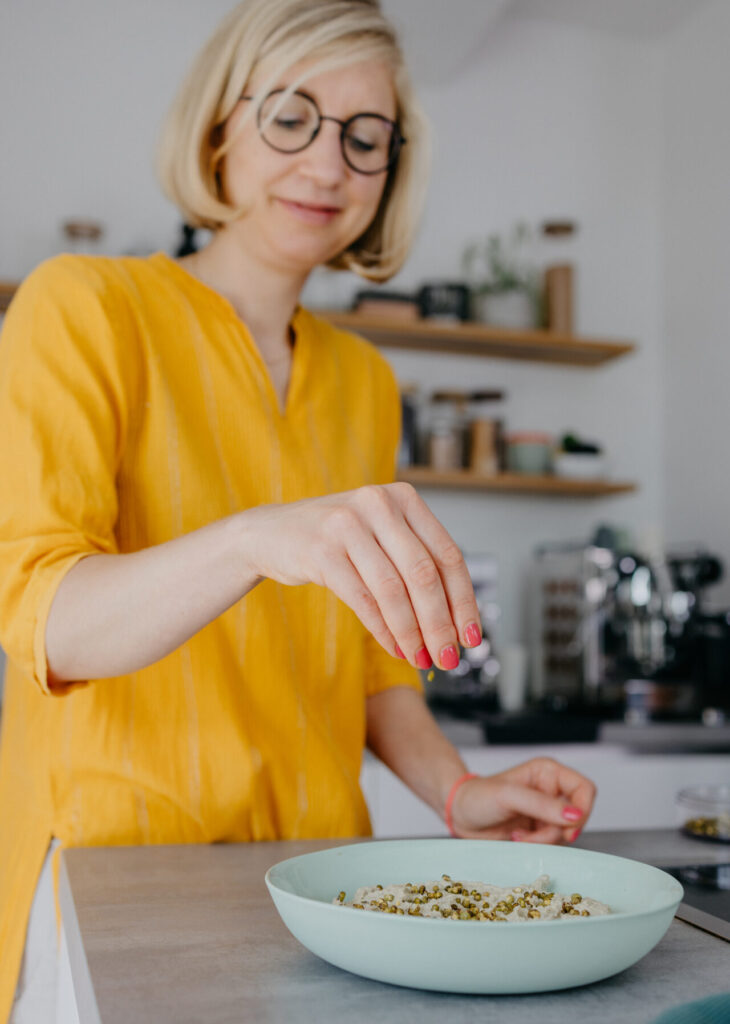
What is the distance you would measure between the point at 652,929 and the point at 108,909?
34cm

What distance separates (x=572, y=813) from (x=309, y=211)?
0.62 metres

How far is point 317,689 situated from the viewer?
104cm

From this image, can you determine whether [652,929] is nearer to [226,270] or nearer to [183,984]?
[183,984]

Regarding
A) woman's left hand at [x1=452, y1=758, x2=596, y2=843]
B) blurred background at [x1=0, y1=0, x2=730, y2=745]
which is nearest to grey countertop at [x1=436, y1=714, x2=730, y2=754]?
blurred background at [x1=0, y1=0, x2=730, y2=745]

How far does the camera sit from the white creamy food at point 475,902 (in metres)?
0.57

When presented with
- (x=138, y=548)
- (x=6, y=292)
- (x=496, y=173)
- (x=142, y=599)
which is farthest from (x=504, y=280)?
(x=142, y=599)

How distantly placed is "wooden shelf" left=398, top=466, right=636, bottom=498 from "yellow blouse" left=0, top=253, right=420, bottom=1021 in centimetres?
165

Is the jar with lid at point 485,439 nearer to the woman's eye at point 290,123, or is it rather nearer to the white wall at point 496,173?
the white wall at point 496,173

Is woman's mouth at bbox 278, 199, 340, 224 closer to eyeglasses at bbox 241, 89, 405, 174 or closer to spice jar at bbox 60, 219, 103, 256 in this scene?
eyeglasses at bbox 241, 89, 405, 174

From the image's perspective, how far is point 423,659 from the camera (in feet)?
2.07

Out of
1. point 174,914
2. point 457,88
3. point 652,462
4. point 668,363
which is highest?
point 457,88

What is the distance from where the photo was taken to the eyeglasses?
→ 101cm

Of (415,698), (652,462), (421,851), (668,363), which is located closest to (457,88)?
(668,363)

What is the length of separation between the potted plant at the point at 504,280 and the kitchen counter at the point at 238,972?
236cm
